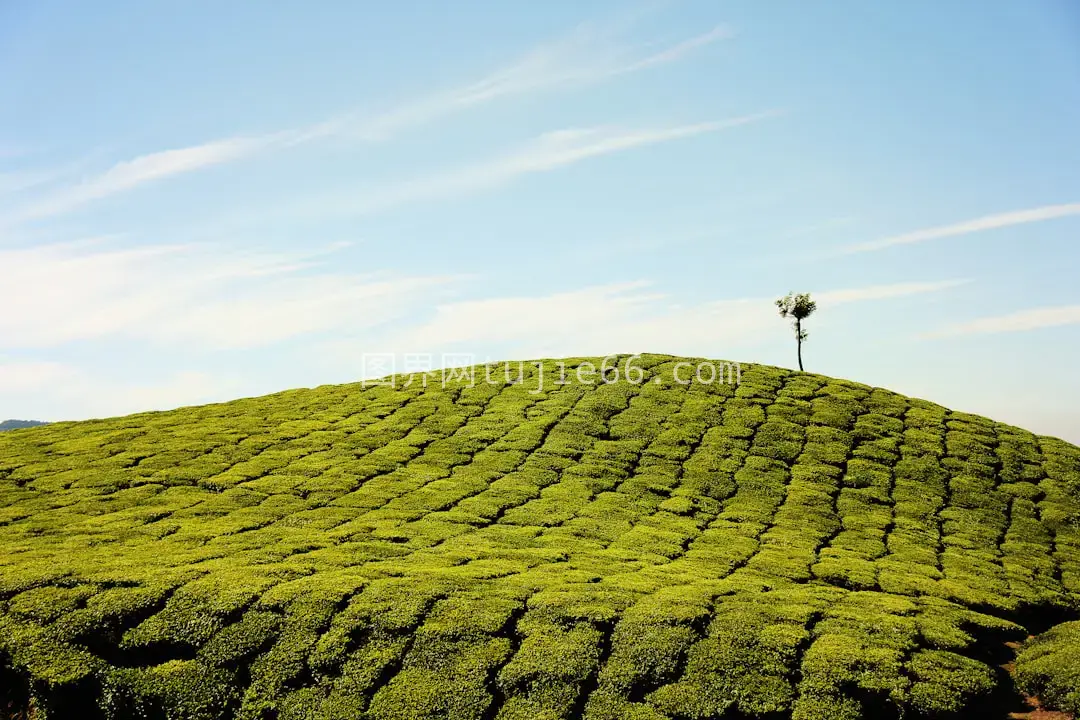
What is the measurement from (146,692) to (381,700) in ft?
22.4

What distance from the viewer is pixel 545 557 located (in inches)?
1151

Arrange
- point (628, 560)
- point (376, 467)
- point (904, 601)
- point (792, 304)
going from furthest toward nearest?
1. point (792, 304)
2. point (376, 467)
3. point (628, 560)
4. point (904, 601)

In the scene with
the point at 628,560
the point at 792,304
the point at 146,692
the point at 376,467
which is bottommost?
the point at 146,692

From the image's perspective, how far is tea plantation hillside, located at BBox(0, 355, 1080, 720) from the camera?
850 inches

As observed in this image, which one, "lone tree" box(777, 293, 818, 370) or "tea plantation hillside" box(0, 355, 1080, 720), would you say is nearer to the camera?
"tea plantation hillside" box(0, 355, 1080, 720)

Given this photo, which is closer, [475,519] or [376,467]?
[475,519]

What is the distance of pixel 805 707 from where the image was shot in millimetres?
20406

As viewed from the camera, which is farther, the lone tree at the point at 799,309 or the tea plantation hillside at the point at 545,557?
the lone tree at the point at 799,309

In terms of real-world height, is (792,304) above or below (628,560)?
above

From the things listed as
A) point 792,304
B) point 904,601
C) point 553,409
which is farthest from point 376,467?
point 792,304

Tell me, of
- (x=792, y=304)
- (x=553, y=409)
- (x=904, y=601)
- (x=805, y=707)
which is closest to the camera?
(x=805, y=707)

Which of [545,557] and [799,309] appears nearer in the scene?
[545,557]

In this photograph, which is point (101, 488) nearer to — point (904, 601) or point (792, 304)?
point (904, 601)

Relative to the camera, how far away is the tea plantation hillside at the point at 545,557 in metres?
21.6
